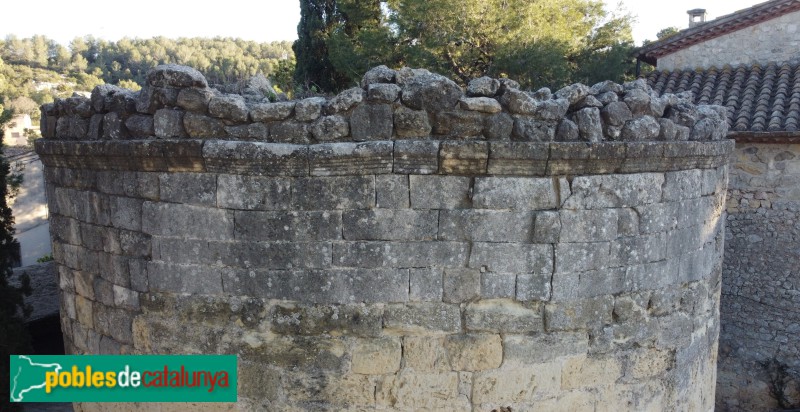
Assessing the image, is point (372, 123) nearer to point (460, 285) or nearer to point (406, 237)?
point (406, 237)

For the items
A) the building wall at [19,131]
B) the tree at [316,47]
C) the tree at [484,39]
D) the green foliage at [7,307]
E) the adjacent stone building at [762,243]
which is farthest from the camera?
the building wall at [19,131]

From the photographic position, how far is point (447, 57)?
562 inches

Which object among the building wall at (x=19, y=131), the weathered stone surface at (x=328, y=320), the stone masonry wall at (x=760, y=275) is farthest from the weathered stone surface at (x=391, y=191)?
the building wall at (x=19, y=131)

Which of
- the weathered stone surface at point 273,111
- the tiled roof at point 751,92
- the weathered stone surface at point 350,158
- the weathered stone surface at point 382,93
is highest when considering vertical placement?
the tiled roof at point 751,92

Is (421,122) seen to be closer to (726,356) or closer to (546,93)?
(546,93)

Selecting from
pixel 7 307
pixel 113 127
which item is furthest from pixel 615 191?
pixel 7 307

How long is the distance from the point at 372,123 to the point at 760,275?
885 cm

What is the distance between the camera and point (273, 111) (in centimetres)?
366

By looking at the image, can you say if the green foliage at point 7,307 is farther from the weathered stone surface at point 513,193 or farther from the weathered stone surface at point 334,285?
the weathered stone surface at point 513,193

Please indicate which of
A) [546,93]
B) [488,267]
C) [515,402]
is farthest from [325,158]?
[515,402]

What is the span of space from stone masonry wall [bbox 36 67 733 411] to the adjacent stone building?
21.4 ft

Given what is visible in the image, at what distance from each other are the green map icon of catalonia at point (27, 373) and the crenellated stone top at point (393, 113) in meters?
1.91

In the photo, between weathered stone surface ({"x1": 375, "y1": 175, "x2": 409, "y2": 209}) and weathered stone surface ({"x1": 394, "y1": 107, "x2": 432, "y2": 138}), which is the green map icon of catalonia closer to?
weathered stone surface ({"x1": 375, "y1": 175, "x2": 409, "y2": 209})

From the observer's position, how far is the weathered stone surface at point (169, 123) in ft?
12.5
